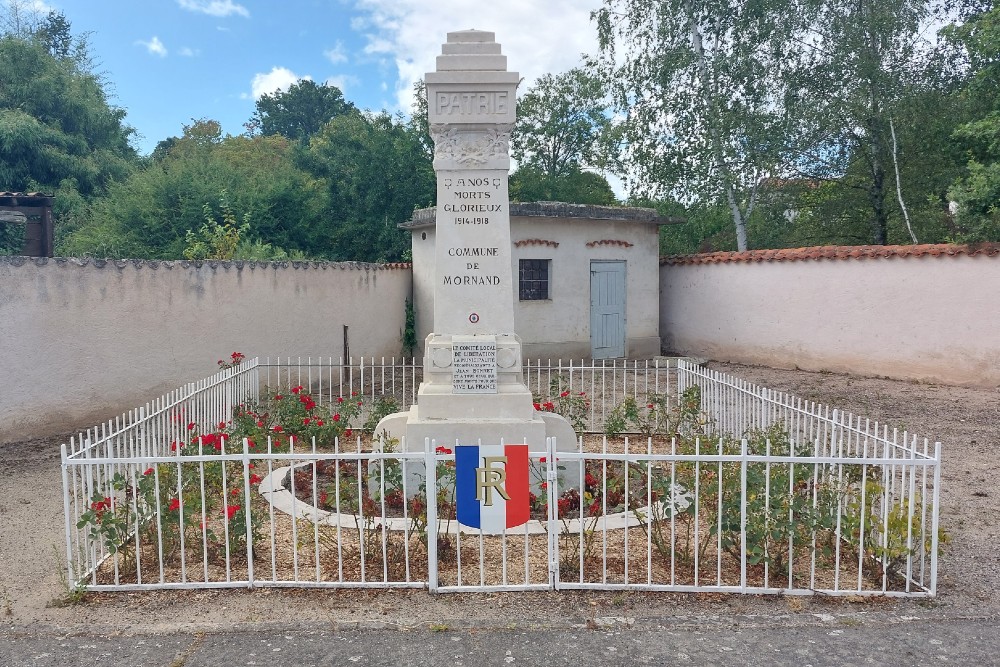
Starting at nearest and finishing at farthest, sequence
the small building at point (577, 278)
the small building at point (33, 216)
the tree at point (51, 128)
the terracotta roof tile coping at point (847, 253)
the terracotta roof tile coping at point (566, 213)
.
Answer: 1. the small building at point (33, 216)
2. the terracotta roof tile coping at point (847, 253)
3. the terracotta roof tile coping at point (566, 213)
4. the small building at point (577, 278)
5. the tree at point (51, 128)

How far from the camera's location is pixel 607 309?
14891 millimetres

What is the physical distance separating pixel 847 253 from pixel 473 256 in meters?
8.83

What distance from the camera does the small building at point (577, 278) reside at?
46.6 ft

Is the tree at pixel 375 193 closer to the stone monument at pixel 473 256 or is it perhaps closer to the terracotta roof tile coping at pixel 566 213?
the terracotta roof tile coping at pixel 566 213

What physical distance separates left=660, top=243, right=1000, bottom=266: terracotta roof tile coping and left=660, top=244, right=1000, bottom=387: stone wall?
2 centimetres

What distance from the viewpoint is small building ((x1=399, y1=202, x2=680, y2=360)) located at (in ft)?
46.6

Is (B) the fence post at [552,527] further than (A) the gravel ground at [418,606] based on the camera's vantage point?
Yes

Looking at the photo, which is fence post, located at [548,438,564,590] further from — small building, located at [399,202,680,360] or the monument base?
small building, located at [399,202,680,360]

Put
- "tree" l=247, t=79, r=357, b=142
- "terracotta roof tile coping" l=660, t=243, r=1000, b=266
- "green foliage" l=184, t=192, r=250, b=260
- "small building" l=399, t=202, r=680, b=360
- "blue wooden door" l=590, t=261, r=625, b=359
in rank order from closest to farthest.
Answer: "terracotta roof tile coping" l=660, t=243, r=1000, b=266
"green foliage" l=184, t=192, r=250, b=260
"small building" l=399, t=202, r=680, b=360
"blue wooden door" l=590, t=261, r=625, b=359
"tree" l=247, t=79, r=357, b=142

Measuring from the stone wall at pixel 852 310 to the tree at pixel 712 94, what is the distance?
3068 mm

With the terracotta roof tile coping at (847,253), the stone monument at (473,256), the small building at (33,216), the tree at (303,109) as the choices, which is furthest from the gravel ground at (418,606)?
the tree at (303,109)

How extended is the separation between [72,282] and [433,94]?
5.18m

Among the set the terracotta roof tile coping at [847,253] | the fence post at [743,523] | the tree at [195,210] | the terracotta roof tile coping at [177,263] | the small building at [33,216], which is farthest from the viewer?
the tree at [195,210]

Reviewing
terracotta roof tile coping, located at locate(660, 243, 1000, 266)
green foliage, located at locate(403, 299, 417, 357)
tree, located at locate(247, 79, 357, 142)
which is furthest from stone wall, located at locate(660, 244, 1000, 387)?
tree, located at locate(247, 79, 357, 142)
